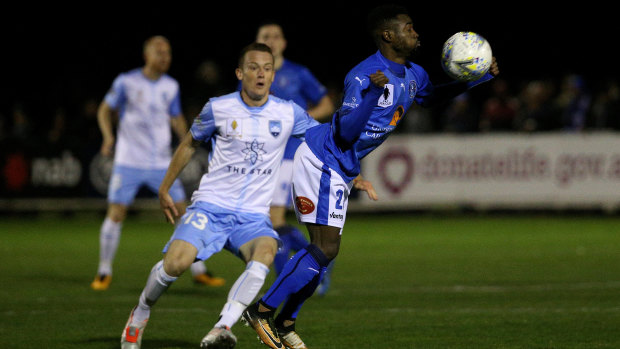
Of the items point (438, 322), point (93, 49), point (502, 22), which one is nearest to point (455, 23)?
point (502, 22)

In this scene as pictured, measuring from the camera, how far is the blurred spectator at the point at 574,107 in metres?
18.7

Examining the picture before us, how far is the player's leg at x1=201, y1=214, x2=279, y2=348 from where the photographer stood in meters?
5.79

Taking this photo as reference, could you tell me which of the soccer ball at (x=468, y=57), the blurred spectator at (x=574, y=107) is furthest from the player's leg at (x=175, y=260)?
the blurred spectator at (x=574, y=107)

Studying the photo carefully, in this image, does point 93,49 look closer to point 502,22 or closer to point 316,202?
point 502,22

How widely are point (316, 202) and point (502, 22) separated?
21.3 m

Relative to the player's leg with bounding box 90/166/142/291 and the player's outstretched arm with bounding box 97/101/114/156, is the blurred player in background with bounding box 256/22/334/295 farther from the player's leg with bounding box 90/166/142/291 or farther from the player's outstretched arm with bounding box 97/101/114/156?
the player's outstretched arm with bounding box 97/101/114/156

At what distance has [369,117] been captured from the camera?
6180 mm

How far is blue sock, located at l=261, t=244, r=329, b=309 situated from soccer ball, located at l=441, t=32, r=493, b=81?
1.56 meters

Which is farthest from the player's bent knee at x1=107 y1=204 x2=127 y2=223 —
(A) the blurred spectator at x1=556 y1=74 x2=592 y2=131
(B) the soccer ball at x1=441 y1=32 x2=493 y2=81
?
(A) the blurred spectator at x1=556 y1=74 x2=592 y2=131

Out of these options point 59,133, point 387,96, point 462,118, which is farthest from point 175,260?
point 59,133

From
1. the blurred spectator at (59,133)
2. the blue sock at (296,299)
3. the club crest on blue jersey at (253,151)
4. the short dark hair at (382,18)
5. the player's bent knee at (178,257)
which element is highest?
the short dark hair at (382,18)

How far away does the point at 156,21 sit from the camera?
2772 cm

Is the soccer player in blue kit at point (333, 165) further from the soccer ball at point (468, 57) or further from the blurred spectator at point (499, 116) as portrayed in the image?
the blurred spectator at point (499, 116)

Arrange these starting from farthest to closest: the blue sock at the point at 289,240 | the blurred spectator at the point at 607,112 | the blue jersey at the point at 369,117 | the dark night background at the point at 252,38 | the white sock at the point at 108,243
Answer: the dark night background at the point at 252,38 → the blurred spectator at the point at 607,112 → the white sock at the point at 108,243 → the blue sock at the point at 289,240 → the blue jersey at the point at 369,117
